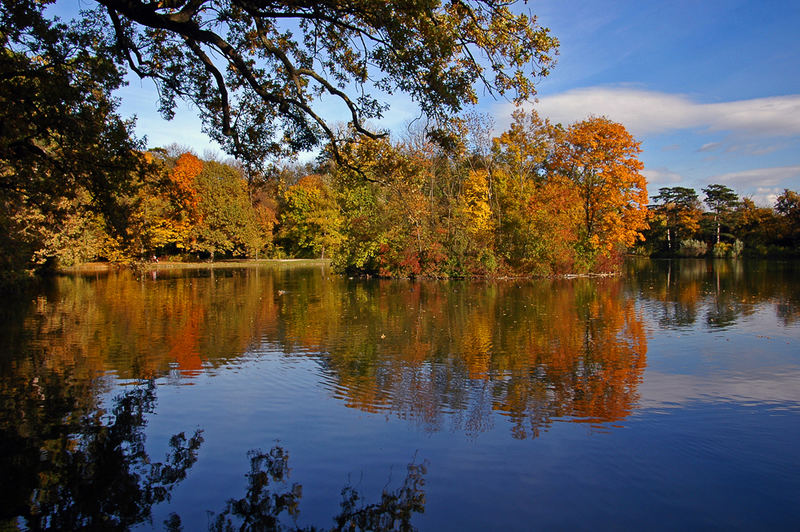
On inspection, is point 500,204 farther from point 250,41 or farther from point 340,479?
point 340,479

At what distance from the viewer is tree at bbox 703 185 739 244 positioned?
66312 millimetres

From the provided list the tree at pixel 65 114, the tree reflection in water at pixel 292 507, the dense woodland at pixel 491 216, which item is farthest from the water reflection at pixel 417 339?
the dense woodland at pixel 491 216

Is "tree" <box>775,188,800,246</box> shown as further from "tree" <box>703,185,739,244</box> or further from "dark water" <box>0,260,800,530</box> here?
"dark water" <box>0,260,800,530</box>

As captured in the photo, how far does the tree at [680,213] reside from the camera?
6762 centimetres

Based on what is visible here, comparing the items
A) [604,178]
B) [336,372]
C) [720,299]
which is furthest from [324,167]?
[604,178]

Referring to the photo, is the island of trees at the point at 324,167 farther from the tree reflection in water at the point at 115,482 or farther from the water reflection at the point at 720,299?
the water reflection at the point at 720,299

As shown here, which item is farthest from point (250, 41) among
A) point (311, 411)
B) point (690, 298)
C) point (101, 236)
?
point (101, 236)

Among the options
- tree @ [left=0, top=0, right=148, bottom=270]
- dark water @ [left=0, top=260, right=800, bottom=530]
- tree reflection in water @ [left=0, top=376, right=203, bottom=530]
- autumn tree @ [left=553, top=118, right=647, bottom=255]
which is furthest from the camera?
autumn tree @ [left=553, top=118, right=647, bottom=255]

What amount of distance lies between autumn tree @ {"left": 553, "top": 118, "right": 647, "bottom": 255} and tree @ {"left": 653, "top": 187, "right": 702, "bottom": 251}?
33.0 m

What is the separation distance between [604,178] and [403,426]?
1435 inches

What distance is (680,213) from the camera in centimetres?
6850

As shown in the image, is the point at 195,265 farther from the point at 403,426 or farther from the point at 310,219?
the point at 403,426

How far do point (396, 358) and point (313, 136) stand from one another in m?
4.95

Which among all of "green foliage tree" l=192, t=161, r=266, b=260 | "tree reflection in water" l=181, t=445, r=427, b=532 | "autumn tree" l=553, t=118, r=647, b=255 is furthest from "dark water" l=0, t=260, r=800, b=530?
"green foliage tree" l=192, t=161, r=266, b=260
